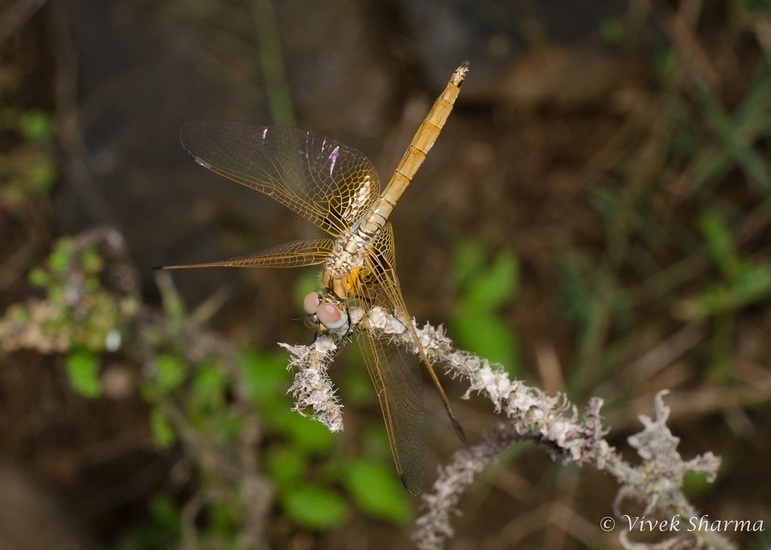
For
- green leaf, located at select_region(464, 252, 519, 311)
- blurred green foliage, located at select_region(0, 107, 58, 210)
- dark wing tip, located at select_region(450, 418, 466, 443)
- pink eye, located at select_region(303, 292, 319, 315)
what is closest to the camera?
dark wing tip, located at select_region(450, 418, 466, 443)

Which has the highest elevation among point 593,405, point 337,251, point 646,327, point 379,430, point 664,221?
point 664,221

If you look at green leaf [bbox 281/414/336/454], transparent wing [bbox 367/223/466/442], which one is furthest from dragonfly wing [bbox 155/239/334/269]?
green leaf [bbox 281/414/336/454]

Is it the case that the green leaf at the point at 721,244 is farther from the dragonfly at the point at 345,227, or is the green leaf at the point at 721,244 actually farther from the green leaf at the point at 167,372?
the green leaf at the point at 167,372

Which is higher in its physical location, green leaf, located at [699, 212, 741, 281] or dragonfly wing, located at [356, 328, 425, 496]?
green leaf, located at [699, 212, 741, 281]

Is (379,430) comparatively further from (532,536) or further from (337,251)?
(337,251)

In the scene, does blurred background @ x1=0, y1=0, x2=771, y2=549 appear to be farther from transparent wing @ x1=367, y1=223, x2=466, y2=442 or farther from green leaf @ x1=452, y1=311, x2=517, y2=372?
transparent wing @ x1=367, y1=223, x2=466, y2=442

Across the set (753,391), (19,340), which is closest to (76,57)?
(19,340)

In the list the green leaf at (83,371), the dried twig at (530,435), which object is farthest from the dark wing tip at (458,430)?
the green leaf at (83,371)

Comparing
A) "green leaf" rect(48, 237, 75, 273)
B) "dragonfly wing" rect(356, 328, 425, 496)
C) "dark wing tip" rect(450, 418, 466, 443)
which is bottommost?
"dark wing tip" rect(450, 418, 466, 443)
